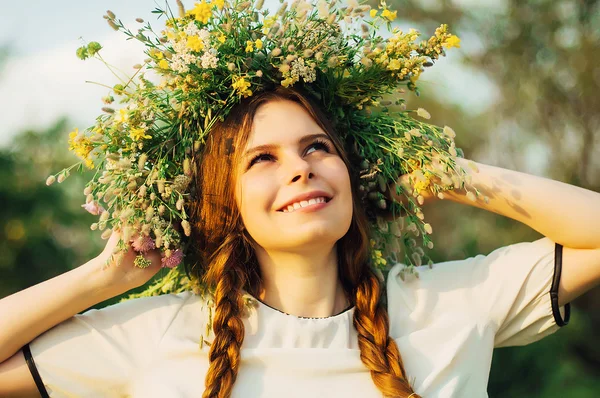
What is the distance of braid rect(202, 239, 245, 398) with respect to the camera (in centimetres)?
217

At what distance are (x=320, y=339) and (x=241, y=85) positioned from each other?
2.93ft

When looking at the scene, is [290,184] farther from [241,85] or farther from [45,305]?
[45,305]

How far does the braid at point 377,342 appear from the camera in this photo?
88.0 inches

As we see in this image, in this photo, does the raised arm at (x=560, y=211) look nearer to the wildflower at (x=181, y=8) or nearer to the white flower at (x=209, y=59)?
the white flower at (x=209, y=59)

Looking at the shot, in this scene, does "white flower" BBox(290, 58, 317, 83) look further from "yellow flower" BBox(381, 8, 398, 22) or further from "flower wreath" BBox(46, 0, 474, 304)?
"yellow flower" BBox(381, 8, 398, 22)

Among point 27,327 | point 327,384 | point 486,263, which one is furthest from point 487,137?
point 27,327

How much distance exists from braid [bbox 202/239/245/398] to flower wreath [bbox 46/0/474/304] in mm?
165

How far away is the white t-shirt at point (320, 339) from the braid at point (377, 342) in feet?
0.12

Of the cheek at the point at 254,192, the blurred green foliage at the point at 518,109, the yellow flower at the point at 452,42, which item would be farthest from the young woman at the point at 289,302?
the blurred green foliage at the point at 518,109

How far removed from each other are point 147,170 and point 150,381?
69cm

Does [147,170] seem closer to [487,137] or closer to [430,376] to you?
[430,376]

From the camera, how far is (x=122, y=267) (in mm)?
2334

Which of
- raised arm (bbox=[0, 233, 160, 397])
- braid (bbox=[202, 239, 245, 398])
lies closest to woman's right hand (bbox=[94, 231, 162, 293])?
raised arm (bbox=[0, 233, 160, 397])

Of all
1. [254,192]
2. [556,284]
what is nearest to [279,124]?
[254,192]
